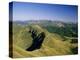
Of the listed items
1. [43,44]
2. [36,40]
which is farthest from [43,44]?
[36,40]

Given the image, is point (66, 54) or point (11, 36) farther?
point (66, 54)

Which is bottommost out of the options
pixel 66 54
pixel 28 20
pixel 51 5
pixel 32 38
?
pixel 66 54

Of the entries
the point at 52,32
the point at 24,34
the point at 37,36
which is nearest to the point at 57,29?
the point at 52,32

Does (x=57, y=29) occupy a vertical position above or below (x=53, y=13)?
below

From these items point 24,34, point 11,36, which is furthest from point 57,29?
point 11,36

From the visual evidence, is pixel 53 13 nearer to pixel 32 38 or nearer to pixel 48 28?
pixel 48 28

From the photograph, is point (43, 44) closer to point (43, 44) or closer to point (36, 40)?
point (43, 44)
